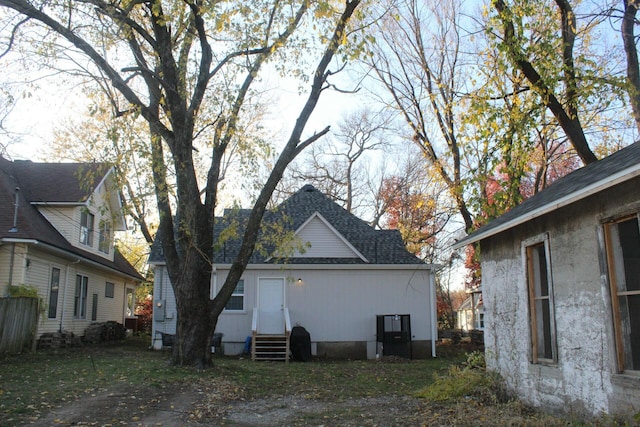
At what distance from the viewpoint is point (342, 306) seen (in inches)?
715

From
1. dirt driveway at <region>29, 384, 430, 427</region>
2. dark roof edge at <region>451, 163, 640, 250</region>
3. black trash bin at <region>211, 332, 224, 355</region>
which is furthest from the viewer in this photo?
black trash bin at <region>211, 332, 224, 355</region>

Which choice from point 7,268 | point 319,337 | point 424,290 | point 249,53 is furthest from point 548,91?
point 7,268

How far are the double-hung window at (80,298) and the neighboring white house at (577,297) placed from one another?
616 inches

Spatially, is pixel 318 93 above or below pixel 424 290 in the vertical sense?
above

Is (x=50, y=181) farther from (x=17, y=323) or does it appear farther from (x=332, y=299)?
(x=332, y=299)

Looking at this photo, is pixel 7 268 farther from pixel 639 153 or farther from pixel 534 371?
pixel 639 153

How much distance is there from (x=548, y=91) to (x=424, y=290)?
884 centimetres

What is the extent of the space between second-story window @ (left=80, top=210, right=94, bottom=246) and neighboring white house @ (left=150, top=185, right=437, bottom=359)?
2.88m

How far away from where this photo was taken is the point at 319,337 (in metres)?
18.0

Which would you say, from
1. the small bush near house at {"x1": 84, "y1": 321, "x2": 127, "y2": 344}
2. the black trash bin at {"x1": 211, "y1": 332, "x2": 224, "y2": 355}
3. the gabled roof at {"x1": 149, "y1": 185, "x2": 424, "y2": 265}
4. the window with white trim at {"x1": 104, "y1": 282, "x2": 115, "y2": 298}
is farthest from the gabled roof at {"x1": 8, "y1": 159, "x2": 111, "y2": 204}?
the black trash bin at {"x1": 211, "y1": 332, "x2": 224, "y2": 355}

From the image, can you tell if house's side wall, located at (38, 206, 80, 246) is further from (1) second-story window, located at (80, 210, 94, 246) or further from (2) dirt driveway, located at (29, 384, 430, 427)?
(2) dirt driveway, located at (29, 384, 430, 427)

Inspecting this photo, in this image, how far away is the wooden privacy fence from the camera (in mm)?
13477

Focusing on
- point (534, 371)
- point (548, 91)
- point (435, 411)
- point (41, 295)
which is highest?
point (548, 91)

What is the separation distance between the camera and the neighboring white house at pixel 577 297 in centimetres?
572
